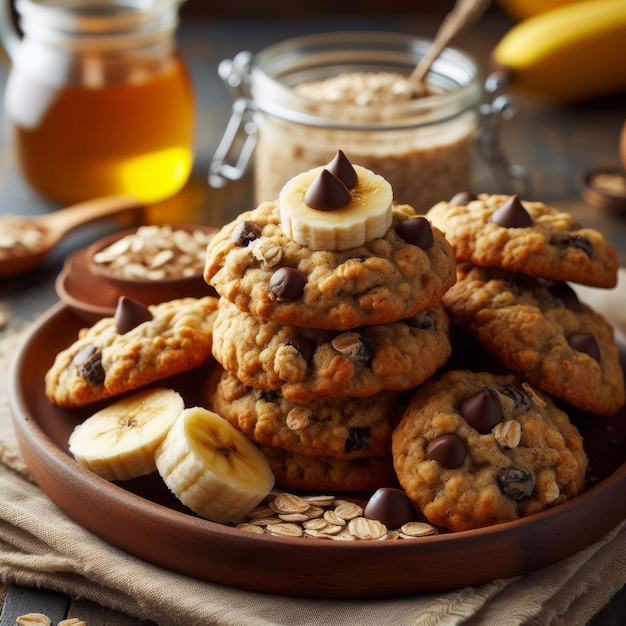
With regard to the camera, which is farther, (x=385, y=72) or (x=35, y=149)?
(x=385, y=72)

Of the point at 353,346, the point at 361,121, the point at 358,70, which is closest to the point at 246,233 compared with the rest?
the point at 353,346

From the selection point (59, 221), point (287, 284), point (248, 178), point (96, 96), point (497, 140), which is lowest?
point (248, 178)

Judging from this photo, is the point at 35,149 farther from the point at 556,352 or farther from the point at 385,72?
the point at 556,352

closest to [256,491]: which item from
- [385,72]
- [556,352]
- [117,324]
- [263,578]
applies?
[263,578]

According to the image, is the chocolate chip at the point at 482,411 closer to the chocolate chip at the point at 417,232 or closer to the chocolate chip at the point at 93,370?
the chocolate chip at the point at 417,232

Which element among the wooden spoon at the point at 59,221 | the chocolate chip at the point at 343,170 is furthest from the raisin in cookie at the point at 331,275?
the wooden spoon at the point at 59,221

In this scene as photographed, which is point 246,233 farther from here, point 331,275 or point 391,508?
point 391,508
